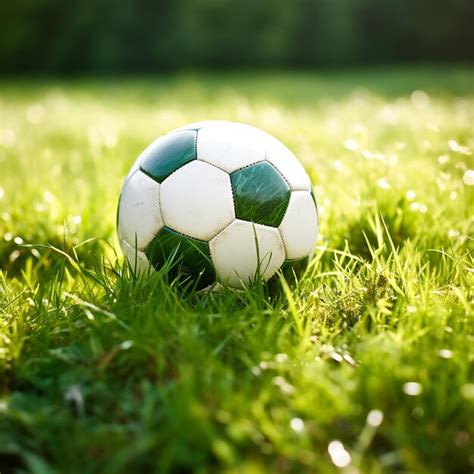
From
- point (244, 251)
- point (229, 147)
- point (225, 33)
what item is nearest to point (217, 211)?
point (244, 251)

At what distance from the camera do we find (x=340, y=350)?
201 cm

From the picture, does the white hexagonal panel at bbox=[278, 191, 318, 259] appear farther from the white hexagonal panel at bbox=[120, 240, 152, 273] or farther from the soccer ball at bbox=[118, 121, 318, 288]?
the white hexagonal panel at bbox=[120, 240, 152, 273]

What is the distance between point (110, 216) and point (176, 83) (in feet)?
36.5

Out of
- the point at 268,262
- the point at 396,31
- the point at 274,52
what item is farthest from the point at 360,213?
the point at 396,31

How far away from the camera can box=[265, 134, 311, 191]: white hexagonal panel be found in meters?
2.47

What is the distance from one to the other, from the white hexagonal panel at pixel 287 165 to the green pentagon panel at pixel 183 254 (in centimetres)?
44

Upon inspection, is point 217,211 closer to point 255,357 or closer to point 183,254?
point 183,254

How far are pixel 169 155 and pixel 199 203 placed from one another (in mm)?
263

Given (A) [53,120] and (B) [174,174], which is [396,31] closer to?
(A) [53,120]

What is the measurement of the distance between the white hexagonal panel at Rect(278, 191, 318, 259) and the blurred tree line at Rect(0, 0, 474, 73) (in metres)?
15.1

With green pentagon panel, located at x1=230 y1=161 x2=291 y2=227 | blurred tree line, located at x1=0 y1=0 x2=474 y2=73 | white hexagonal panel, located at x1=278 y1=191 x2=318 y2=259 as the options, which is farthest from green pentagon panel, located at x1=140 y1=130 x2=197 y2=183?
blurred tree line, located at x1=0 y1=0 x2=474 y2=73

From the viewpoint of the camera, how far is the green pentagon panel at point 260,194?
7.70ft

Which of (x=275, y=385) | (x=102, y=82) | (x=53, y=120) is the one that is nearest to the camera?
(x=275, y=385)

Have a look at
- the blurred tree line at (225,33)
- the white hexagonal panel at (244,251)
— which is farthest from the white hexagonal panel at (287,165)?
the blurred tree line at (225,33)
